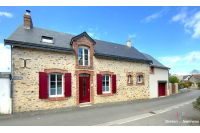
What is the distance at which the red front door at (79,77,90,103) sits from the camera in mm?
8375

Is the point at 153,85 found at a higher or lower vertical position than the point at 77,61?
lower

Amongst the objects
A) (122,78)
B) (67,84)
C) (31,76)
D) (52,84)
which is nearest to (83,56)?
(67,84)

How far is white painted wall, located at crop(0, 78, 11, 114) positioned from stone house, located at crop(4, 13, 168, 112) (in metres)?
0.25

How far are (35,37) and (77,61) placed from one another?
3.39m

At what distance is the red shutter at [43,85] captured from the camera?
269 inches

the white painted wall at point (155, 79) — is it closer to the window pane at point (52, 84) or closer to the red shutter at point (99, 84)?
the red shutter at point (99, 84)

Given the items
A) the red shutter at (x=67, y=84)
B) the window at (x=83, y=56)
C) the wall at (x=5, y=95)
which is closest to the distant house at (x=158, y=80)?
the window at (x=83, y=56)

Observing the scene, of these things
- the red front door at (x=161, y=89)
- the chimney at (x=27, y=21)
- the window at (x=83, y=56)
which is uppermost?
the chimney at (x=27, y=21)

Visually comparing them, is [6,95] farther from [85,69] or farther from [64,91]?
[85,69]

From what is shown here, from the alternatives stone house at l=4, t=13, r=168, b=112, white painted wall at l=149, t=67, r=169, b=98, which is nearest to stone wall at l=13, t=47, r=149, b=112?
stone house at l=4, t=13, r=168, b=112

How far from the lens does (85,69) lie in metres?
8.41

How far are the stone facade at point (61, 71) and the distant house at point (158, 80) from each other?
2780 millimetres

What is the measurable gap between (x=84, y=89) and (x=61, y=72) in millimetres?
2254

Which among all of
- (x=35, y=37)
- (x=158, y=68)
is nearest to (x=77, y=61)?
(x=35, y=37)
